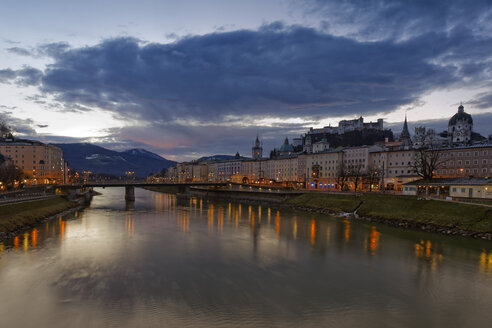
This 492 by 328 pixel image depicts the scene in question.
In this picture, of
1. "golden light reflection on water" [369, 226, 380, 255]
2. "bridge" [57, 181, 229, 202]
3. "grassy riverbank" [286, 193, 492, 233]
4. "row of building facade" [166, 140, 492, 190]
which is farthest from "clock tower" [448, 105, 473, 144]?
"golden light reflection on water" [369, 226, 380, 255]

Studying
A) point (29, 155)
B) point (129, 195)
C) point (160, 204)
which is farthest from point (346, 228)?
point (29, 155)

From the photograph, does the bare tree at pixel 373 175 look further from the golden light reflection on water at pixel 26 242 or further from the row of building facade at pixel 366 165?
the golden light reflection on water at pixel 26 242

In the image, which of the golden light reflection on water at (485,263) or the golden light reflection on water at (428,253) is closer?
the golden light reflection on water at (485,263)

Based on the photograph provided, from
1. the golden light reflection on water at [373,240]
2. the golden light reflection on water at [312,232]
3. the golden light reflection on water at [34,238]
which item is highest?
the golden light reflection on water at [34,238]

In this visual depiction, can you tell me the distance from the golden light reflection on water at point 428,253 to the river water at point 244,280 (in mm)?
92

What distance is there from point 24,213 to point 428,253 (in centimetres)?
5142

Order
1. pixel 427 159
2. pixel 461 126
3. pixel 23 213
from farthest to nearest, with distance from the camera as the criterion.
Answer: pixel 461 126 → pixel 427 159 → pixel 23 213

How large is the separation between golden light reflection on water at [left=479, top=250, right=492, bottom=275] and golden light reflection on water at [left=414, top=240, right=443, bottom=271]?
3.04m

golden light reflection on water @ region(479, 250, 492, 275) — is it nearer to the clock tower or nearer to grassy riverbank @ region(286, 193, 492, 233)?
grassy riverbank @ region(286, 193, 492, 233)

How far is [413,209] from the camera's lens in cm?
5059

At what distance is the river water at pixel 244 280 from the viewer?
57.0ft

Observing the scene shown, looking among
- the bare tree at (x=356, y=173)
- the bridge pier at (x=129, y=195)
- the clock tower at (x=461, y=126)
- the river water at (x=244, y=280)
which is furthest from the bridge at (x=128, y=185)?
the clock tower at (x=461, y=126)

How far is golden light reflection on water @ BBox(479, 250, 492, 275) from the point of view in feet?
84.3

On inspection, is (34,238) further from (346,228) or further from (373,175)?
(373,175)
